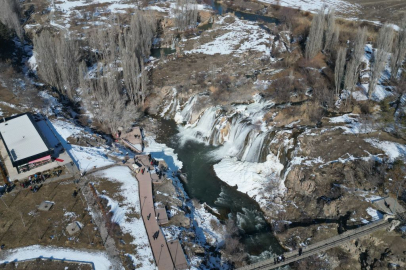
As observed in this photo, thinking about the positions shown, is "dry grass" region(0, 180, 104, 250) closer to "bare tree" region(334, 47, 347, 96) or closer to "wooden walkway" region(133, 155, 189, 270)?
"wooden walkway" region(133, 155, 189, 270)

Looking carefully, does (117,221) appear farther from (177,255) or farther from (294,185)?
(294,185)

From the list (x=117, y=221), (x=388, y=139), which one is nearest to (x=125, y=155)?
(x=117, y=221)

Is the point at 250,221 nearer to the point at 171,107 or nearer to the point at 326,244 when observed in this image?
the point at 326,244

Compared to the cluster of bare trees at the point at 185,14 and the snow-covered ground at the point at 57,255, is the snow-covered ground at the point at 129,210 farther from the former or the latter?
the cluster of bare trees at the point at 185,14

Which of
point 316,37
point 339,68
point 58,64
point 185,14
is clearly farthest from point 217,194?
point 185,14

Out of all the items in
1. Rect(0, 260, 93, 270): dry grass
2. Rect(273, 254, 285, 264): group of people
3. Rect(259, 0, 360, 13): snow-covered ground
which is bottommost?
Rect(0, 260, 93, 270): dry grass

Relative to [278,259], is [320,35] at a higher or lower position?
higher

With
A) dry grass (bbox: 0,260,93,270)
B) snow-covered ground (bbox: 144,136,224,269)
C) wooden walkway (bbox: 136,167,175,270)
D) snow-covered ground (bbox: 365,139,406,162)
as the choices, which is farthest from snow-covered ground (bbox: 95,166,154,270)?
snow-covered ground (bbox: 365,139,406,162)
